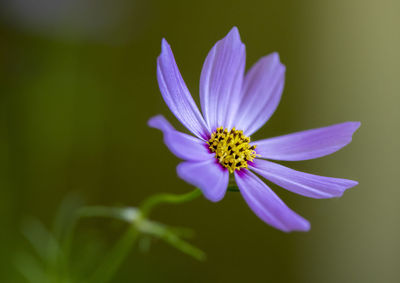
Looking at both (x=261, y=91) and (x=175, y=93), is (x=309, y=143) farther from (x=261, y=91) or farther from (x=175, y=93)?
(x=175, y=93)

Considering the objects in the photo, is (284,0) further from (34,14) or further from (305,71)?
(34,14)

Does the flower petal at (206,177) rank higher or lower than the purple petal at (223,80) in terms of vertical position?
lower

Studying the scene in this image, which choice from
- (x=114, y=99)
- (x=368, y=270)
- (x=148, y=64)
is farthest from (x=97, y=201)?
(x=368, y=270)

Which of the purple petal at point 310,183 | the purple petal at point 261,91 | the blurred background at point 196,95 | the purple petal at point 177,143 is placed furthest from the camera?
the blurred background at point 196,95

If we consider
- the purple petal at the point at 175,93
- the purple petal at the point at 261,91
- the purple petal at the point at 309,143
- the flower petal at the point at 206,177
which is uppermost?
the purple petal at the point at 261,91

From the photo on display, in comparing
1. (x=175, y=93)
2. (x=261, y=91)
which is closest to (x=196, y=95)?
(x=261, y=91)

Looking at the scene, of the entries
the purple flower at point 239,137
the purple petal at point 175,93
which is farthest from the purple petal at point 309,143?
the purple petal at point 175,93

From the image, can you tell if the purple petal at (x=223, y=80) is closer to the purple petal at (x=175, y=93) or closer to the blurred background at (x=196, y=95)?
the purple petal at (x=175, y=93)

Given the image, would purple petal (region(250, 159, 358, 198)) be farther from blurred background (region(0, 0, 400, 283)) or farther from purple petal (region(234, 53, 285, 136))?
blurred background (region(0, 0, 400, 283))
